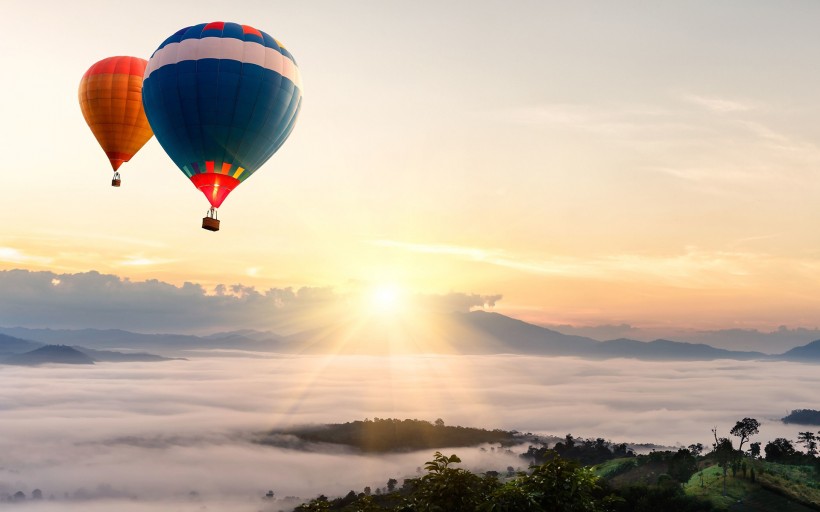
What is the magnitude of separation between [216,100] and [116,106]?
2331 cm

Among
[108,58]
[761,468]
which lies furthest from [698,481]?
[108,58]

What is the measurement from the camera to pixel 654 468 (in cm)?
16762

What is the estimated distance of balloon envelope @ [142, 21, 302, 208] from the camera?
151 ft

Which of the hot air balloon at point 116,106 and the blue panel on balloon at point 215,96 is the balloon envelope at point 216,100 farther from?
the hot air balloon at point 116,106

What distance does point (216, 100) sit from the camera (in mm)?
45719

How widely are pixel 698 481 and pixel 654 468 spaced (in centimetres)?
3360

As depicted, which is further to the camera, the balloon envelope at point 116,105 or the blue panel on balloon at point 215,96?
the balloon envelope at point 116,105

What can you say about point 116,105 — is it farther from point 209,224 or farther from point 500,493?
point 500,493

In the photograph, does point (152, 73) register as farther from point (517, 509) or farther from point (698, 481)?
point (698, 481)

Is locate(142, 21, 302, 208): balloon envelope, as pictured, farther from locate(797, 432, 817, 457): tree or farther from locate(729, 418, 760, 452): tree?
locate(797, 432, 817, 457): tree

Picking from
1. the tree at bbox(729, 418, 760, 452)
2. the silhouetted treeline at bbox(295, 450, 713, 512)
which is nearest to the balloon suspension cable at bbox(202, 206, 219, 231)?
the silhouetted treeline at bbox(295, 450, 713, 512)

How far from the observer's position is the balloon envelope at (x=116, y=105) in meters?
62.6

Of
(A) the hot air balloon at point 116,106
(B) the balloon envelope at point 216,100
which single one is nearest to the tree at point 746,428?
(B) the balloon envelope at point 216,100

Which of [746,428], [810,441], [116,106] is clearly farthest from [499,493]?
[810,441]
